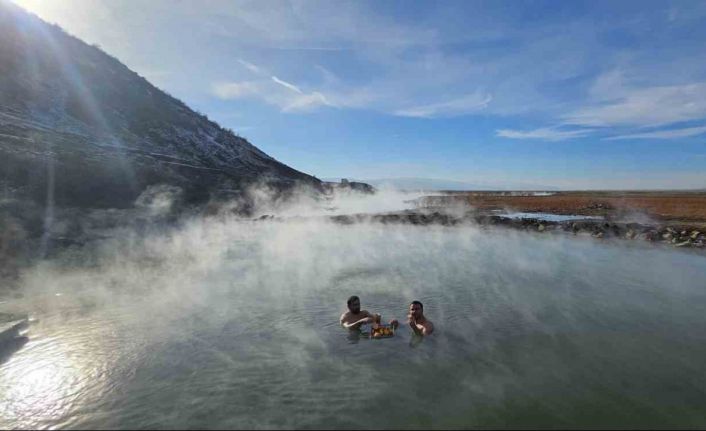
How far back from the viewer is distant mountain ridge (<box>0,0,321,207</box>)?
21.6 m

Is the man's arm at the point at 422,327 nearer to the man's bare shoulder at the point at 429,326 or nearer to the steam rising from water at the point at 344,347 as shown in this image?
the man's bare shoulder at the point at 429,326

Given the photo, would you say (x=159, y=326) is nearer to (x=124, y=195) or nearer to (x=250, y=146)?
(x=124, y=195)

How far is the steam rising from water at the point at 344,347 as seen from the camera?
597 cm

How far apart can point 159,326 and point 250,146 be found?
4311 cm

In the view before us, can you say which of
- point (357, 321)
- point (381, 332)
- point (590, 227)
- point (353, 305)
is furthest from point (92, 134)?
point (590, 227)

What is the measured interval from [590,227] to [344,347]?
77.5ft

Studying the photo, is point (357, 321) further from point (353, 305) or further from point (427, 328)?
point (427, 328)

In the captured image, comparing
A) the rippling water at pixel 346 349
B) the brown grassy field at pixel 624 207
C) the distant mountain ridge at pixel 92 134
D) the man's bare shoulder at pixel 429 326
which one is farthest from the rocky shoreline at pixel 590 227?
the man's bare shoulder at pixel 429 326

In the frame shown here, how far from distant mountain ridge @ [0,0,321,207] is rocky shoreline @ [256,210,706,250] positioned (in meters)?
8.61

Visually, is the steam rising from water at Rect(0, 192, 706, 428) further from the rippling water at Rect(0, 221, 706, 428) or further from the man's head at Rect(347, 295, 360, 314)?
the man's head at Rect(347, 295, 360, 314)

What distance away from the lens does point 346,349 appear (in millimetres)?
8094

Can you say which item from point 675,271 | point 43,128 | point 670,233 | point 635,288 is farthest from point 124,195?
point 670,233

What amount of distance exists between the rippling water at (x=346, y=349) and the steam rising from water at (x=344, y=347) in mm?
38

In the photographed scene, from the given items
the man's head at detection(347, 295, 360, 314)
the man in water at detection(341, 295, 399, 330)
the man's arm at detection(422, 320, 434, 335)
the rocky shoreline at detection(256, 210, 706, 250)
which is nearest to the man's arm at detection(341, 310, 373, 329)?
the man in water at detection(341, 295, 399, 330)
